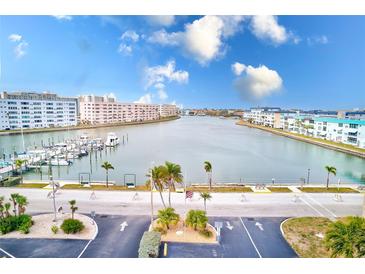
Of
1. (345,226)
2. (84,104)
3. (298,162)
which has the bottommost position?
(298,162)

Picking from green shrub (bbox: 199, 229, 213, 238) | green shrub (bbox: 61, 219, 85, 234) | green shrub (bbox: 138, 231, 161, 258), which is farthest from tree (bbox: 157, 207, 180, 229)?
green shrub (bbox: 61, 219, 85, 234)

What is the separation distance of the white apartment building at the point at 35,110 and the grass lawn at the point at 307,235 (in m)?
51.9

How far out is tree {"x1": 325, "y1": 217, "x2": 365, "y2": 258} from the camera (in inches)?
264

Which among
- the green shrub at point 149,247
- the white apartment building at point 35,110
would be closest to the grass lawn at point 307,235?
the green shrub at point 149,247

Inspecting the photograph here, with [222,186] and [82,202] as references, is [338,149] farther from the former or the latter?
[82,202]

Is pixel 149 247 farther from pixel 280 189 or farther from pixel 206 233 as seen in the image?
pixel 280 189

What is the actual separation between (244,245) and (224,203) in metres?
3.80

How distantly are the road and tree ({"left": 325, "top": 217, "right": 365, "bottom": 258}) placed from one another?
411cm

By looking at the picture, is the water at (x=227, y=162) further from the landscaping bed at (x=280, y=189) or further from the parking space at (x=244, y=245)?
the parking space at (x=244, y=245)

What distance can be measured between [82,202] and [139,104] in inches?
2997

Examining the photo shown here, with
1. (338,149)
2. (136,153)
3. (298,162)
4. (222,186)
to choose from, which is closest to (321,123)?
(338,149)

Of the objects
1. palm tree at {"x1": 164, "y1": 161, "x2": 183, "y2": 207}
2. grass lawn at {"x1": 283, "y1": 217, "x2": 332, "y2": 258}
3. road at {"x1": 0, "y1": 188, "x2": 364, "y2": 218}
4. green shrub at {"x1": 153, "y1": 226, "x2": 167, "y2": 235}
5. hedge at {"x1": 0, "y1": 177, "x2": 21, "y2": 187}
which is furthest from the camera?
hedge at {"x1": 0, "y1": 177, "x2": 21, "y2": 187}

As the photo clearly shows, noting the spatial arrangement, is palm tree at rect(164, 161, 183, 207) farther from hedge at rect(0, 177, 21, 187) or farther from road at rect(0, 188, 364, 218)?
hedge at rect(0, 177, 21, 187)
